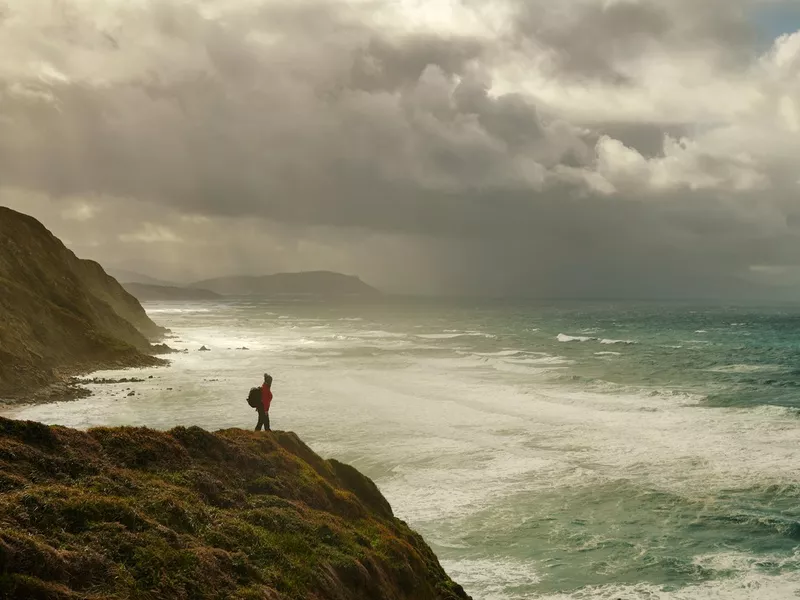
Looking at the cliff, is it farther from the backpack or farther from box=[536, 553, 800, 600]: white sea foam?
box=[536, 553, 800, 600]: white sea foam

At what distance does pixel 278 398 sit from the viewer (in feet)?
138

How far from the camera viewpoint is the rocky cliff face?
134 feet

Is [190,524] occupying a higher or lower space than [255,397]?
lower

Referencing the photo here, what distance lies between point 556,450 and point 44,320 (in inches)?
1689

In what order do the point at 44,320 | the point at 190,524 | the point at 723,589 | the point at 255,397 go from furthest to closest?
the point at 44,320 < the point at 255,397 < the point at 723,589 < the point at 190,524

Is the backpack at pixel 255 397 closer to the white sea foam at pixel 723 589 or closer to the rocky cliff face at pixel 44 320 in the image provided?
the white sea foam at pixel 723 589

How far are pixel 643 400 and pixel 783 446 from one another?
12.6 m

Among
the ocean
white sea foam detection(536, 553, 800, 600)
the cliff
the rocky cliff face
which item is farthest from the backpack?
the rocky cliff face

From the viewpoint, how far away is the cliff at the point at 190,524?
8391mm

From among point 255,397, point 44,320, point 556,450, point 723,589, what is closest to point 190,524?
point 255,397

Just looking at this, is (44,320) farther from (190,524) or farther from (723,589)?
(723,589)

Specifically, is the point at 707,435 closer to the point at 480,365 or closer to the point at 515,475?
the point at 515,475

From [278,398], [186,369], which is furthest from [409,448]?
[186,369]

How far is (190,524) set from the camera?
34.5 ft
